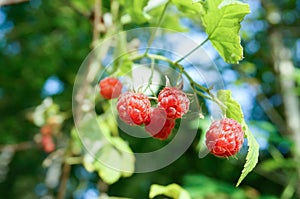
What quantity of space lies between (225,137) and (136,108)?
0.16 m

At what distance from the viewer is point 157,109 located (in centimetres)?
85

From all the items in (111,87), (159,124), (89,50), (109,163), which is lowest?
(89,50)

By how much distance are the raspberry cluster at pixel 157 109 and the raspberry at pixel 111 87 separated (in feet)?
0.67

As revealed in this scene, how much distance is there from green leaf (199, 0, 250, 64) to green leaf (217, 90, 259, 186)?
8cm

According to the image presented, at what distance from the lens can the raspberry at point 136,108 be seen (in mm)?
826

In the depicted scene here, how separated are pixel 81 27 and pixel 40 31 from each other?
0.51 meters

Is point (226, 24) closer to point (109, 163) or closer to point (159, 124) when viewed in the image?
point (159, 124)

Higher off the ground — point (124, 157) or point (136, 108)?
point (136, 108)

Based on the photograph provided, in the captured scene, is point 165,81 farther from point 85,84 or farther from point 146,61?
point 85,84

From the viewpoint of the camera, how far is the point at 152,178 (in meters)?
3.47

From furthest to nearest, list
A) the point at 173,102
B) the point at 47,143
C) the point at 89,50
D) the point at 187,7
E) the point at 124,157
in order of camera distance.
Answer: the point at 89,50 → the point at 47,143 → the point at 124,157 → the point at 187,7 → the point at 173,102

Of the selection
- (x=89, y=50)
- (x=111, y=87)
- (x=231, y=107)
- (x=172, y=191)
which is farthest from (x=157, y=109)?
(x=89, y=50)

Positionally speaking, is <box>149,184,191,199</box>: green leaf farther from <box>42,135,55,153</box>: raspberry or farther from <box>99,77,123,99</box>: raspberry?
<box>42,135,55,153</box>: raspberry

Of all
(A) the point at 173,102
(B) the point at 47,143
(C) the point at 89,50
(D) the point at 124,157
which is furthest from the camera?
(C) the point at 89,50
